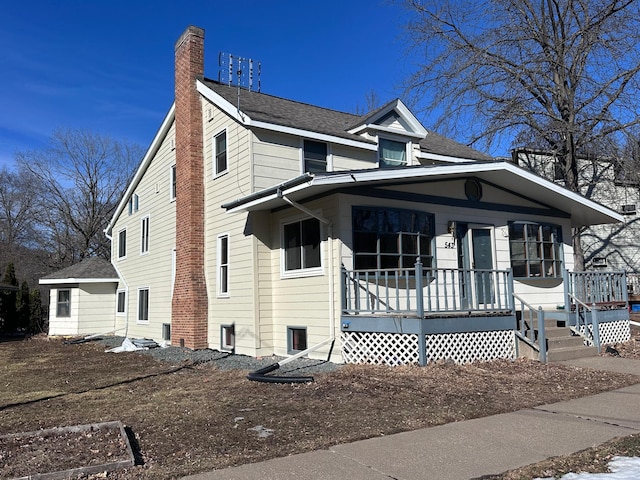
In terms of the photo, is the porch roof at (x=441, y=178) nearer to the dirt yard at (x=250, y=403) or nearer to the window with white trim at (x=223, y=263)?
the window with white trim at (x=223, y=263)

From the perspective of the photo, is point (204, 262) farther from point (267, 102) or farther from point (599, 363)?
point (599, 363)

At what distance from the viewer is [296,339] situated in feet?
37.2

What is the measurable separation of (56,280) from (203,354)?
455 inches

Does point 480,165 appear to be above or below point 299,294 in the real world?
above

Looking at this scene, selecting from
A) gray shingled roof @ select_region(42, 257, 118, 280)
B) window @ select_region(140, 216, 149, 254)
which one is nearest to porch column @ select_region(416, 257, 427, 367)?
window @ select_region(140, 216, 149, 254)

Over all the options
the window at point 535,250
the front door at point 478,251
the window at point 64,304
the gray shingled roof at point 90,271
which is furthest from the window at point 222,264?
the window at point 64,304

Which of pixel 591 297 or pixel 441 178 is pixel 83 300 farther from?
pixel 591 297

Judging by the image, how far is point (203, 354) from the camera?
12.5 meters

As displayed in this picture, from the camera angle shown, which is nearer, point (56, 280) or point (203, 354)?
point (203, 354)

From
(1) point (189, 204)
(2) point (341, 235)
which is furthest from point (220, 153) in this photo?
(2) point (341, 235)

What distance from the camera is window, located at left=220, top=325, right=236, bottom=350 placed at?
12.6 metres

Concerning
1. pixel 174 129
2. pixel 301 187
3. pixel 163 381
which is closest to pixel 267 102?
pixel 174 129

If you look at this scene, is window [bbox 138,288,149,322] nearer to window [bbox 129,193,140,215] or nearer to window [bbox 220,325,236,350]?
window [bbox 129,193,140,215]

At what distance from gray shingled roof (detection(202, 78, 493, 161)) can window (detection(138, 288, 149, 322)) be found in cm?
795
